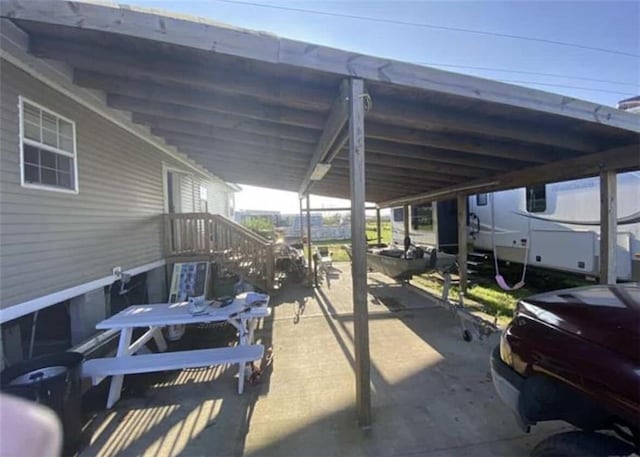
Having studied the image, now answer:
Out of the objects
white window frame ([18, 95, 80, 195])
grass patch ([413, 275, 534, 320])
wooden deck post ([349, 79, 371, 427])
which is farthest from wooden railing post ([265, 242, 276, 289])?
wooden deck post ([349, 79, 371, 427])

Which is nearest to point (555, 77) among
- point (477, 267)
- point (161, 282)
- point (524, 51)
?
point (524, 51)

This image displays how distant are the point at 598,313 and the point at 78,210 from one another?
214 inches

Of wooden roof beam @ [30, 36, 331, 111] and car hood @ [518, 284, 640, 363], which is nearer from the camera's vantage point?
car hood @ [518, 284, 640, 363]

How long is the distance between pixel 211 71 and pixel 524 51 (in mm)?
11331

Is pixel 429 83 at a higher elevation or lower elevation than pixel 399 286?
higher

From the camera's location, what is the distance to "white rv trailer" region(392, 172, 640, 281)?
17.6ft

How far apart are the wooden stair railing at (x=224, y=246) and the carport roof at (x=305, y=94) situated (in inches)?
85.0

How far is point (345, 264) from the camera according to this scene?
502 inches

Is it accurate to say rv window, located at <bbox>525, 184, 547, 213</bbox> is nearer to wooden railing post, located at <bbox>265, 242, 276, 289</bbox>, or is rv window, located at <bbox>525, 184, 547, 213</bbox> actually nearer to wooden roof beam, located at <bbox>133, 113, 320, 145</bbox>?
wooden roof beam, located at <bbox>133, 113, 320, 145</bbox>

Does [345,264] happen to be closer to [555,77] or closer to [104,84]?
[104,84]

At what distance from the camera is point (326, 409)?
292cm

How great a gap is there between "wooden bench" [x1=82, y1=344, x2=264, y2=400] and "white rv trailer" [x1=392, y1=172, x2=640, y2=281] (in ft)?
20.2

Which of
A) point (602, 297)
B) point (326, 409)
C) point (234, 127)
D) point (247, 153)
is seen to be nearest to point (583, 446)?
point (602, 297)

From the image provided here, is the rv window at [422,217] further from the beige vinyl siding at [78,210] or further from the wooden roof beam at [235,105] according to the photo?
the beige vinyl siding at [78,210]
